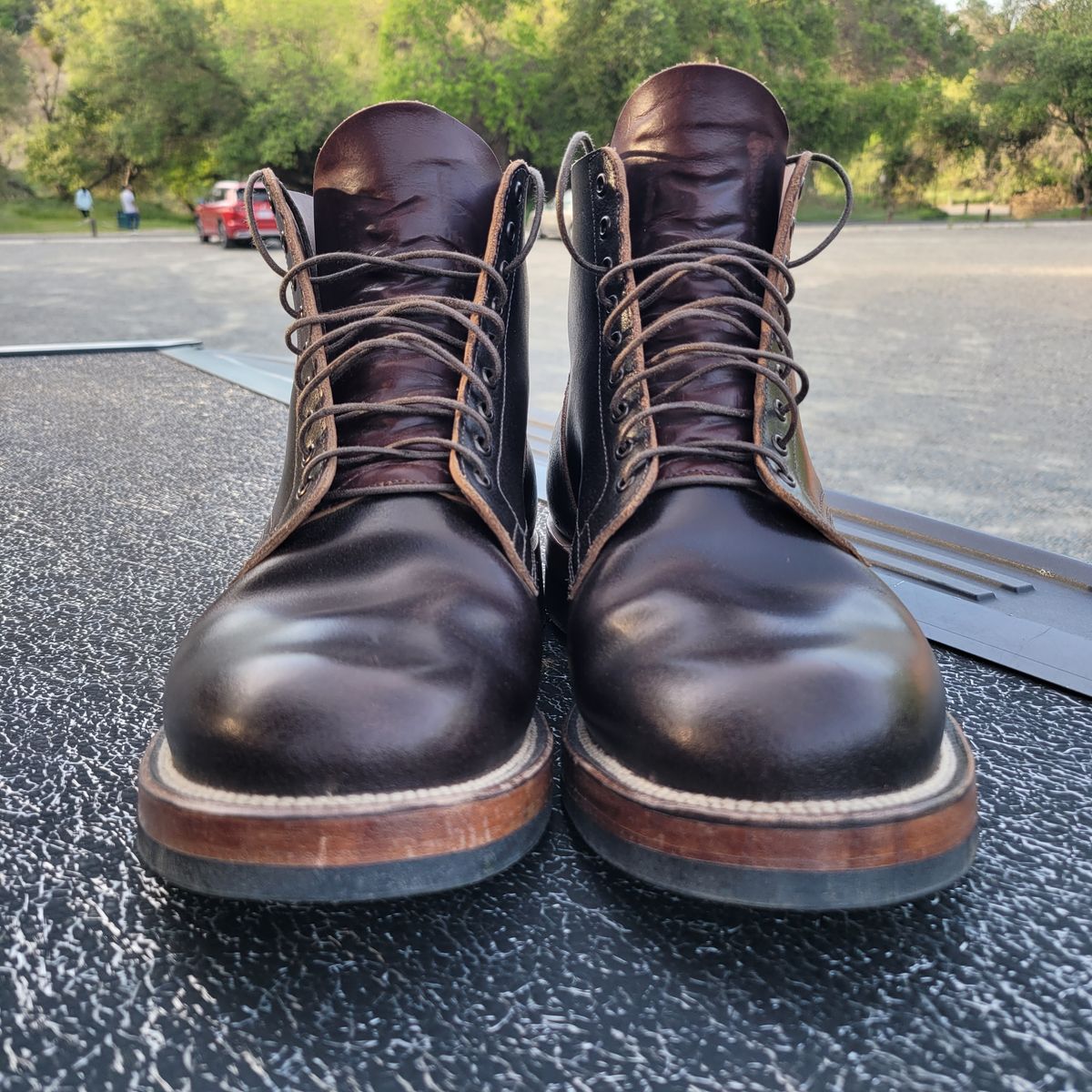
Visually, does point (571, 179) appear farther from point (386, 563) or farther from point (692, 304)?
point (386, 563)

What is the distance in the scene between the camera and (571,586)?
639 millimetres

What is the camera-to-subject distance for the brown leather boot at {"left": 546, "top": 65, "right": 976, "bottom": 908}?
0.41 meters

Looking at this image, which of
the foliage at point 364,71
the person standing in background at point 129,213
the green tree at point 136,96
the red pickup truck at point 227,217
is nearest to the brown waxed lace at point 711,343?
the red pickup truck at point 227,217

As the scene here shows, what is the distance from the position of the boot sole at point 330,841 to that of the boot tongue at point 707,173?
0.31 m

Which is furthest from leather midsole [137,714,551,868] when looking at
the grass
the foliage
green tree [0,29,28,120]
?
green tree [0,29,28,120]

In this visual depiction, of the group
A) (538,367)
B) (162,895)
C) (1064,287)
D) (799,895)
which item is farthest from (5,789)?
(1064,287)

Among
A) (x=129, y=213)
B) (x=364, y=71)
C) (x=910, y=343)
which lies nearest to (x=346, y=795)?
(x=910, y=343)

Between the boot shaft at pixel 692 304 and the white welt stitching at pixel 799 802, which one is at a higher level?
the boot shaft at pixel 692 304

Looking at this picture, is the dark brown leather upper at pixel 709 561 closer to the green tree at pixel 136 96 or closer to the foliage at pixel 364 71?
the foliage at pixel 364 71

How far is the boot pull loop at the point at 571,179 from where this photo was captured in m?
0.70

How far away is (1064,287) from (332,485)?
5.06 meters

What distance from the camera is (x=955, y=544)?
3.30 feet

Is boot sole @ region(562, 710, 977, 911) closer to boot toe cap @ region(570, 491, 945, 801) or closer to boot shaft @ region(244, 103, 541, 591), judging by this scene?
boot toe cap @ region(570, 491, 945, 801)

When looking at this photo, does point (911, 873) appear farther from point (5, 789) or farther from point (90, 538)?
point (90, 538)
